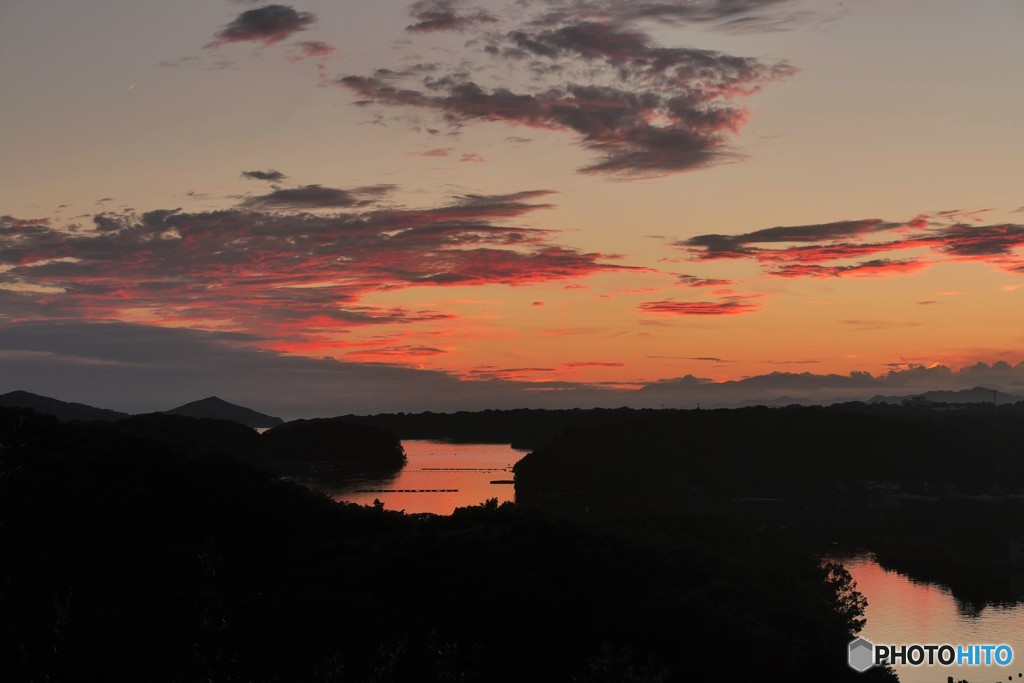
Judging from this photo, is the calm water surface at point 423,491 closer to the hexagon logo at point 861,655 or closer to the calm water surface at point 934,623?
the calm water surface at point 934,623

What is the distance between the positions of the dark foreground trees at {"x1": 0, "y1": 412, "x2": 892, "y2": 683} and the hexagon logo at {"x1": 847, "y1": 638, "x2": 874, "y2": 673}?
45cm

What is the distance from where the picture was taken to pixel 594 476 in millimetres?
168125

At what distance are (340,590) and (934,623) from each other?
166 ft

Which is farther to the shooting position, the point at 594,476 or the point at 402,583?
the point at 594,476

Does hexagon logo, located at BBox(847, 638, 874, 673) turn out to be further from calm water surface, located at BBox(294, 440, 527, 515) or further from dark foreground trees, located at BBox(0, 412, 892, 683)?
calm water surface, located at BBox(294, 440, 527, 515)

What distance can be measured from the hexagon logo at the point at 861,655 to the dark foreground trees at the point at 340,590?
0.45 meters

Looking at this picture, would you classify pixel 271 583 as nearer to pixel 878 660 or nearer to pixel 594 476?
pixel 878 660

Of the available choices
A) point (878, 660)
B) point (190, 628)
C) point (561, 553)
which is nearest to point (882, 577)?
point (878, 660)

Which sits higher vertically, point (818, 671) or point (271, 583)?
point (271, 583)

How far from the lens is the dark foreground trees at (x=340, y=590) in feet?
105

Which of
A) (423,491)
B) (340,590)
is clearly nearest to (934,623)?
(340,590)

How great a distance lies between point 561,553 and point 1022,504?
447ft

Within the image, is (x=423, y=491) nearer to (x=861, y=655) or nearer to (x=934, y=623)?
(x=934, y=623)

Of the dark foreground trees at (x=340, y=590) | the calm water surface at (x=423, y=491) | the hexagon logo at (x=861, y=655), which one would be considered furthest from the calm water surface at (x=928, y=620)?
the calm water surface at (x=423, y=491)
